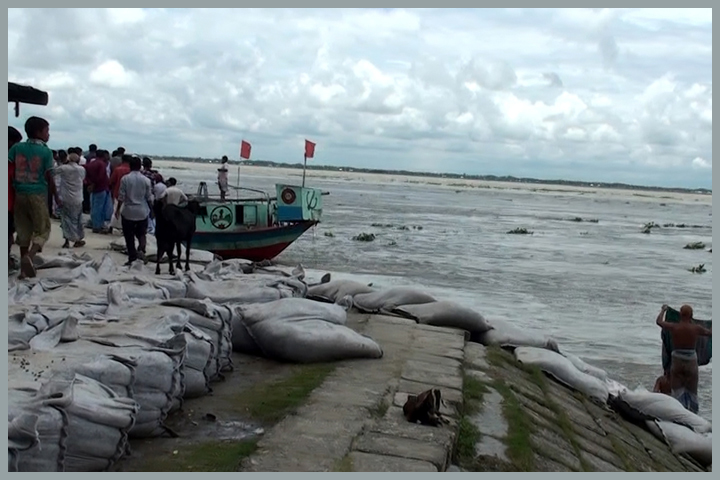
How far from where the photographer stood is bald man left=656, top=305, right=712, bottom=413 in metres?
8.62

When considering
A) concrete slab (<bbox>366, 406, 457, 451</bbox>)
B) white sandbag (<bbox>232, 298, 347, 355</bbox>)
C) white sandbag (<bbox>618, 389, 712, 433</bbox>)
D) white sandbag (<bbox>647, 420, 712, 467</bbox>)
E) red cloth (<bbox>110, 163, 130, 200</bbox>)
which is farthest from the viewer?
red cloth (<bbox>110, 163, 130, 200</bbox>)

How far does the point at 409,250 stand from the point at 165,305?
16279 millimetres

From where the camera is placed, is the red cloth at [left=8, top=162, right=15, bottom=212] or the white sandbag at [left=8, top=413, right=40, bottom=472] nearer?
the white sandbag at [left=8, top=413, right=40, bottom=472]

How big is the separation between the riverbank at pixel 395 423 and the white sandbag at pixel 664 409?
361mm

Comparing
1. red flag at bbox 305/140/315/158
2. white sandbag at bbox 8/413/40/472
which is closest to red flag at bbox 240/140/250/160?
red flag at bbox 305/140/315/158

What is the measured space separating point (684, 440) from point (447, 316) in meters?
2.39

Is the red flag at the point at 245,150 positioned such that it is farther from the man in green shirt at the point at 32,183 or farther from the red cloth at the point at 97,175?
the man in green shirt at the point at 32,183

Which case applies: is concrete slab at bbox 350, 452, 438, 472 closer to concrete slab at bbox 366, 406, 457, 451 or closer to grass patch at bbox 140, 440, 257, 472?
concrete slab at bbox 366, 406, 457, 451

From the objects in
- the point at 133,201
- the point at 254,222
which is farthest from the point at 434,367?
the point at 254,222

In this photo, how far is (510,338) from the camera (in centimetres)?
865

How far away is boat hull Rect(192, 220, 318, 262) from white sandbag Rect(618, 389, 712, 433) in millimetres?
9385

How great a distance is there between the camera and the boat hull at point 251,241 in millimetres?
15859

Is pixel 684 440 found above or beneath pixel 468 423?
beneath

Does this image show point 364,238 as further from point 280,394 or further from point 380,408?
point 380,408
